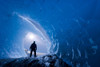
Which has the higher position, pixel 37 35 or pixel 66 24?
pixel 66 24

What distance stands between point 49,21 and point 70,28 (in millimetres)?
2761

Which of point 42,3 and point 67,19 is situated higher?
point 42,3

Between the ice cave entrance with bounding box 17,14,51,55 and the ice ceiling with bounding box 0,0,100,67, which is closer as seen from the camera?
the ice ceiling with bounding box 0,0,100,67

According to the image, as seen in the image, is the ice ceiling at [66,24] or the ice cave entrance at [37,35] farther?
the ice cave entrance at [37,35]

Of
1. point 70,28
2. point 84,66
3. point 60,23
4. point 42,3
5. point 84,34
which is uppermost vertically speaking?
point 42,3

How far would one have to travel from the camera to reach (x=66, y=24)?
353 inches

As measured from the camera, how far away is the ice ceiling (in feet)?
24.9

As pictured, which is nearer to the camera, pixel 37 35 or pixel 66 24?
pixel 66 24

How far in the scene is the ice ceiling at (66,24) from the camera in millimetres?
7582

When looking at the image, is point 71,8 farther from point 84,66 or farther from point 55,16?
point 84,66

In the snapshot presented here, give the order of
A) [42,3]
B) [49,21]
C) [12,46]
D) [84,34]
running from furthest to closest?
1. [12,46]
2. [49,21]
3. [42,3]
4. [84,34]

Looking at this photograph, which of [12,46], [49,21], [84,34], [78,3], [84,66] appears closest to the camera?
[84,66]

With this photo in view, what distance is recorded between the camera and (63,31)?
9.18 meters

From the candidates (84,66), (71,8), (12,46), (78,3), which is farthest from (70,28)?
(12,46)
